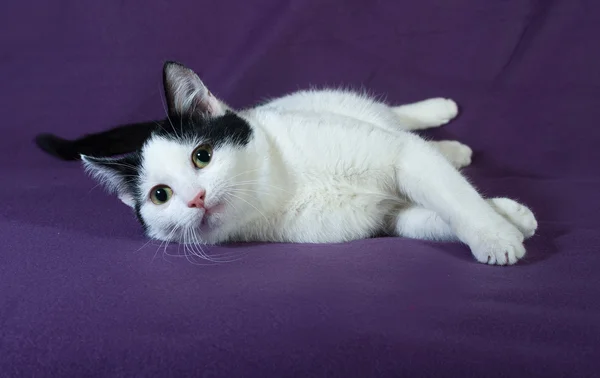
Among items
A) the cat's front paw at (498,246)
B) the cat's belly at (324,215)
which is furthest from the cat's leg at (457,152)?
the cat's front paw at (498,246)

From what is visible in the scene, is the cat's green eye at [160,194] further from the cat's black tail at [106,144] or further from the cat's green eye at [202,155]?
the cat's black tail at [106,144]

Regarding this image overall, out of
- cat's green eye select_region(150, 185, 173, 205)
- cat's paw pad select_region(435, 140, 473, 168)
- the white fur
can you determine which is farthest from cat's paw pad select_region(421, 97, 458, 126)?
cat's green eye select_region(150, 185, 173, 205)

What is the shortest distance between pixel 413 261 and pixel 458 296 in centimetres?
17

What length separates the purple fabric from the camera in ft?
2.88

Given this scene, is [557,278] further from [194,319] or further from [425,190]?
[194,319]

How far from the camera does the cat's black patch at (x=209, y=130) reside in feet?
4.23

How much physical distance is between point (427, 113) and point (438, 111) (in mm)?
43

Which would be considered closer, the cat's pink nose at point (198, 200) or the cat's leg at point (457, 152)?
the cat's pink nose at point (198, 200)

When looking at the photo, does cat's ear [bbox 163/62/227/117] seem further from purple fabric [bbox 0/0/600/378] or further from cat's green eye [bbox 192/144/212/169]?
purple fabric [bbox 0/0/600/378]

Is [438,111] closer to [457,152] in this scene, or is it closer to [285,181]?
[457,152]

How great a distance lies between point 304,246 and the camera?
1302 mm

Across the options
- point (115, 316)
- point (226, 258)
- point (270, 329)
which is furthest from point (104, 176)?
point (270, 329)

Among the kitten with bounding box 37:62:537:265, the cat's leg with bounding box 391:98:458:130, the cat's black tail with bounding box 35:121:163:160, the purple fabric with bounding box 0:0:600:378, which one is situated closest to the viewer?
the purple fabric with bounding box 0:0:600:378

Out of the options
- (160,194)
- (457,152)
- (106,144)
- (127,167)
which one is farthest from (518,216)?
(106,144)
